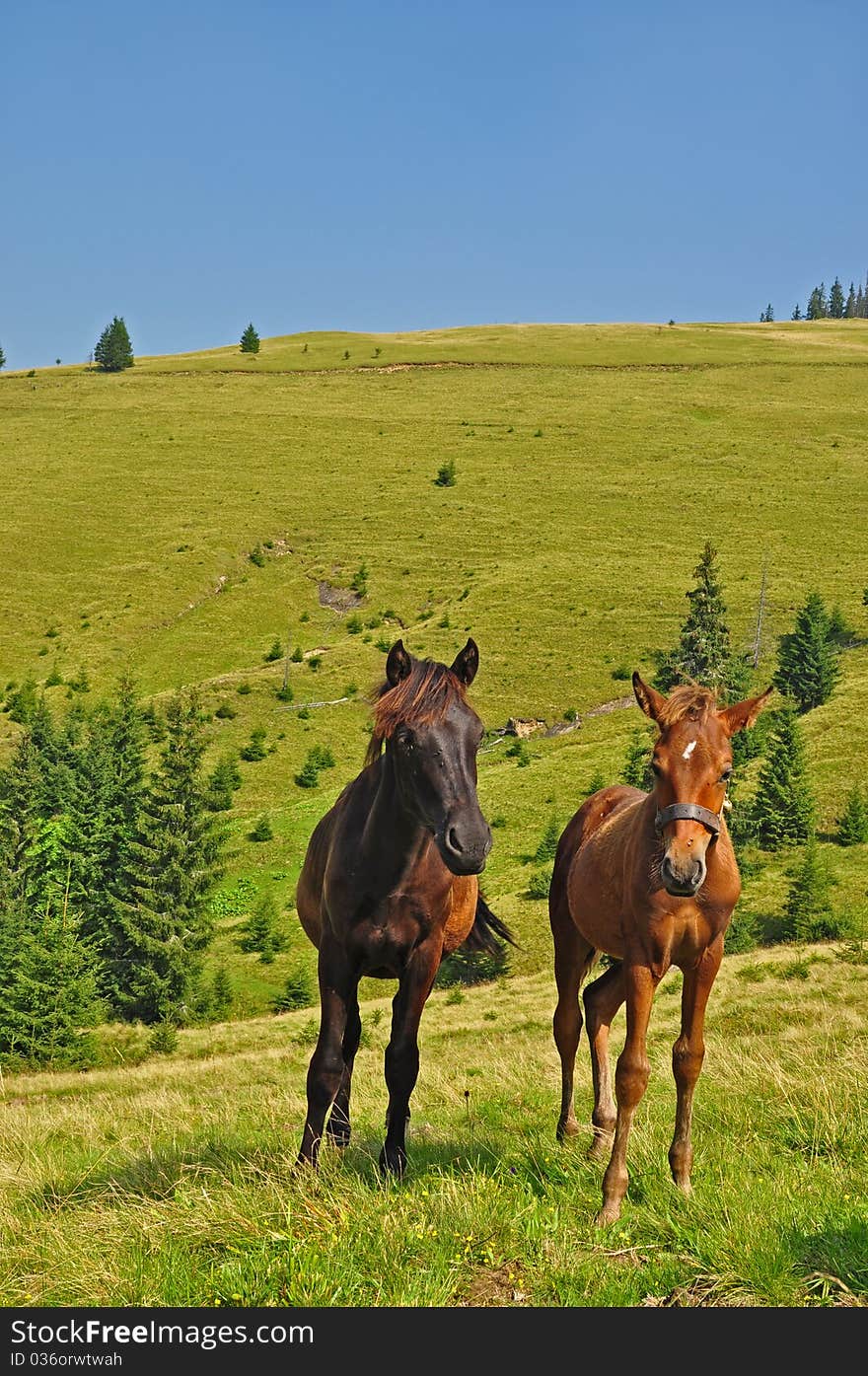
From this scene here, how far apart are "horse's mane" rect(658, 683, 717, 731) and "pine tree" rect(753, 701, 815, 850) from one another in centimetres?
4022

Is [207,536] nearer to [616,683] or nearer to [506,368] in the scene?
[616,683]

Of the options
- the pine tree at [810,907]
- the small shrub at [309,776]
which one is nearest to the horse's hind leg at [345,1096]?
the pine tree at [810,907]

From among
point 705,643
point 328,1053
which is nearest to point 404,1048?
point 328,1053

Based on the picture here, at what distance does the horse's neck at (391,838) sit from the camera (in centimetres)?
648

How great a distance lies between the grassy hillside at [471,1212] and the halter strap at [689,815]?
203 centimetres

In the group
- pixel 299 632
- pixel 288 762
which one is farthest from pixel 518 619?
pixel 288 762

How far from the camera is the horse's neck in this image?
648cm

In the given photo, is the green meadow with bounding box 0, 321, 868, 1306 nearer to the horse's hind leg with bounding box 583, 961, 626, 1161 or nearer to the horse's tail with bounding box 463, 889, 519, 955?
the horse's hind leg with bounding box 583, 961, 626, 1161

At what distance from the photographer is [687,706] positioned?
5.93m

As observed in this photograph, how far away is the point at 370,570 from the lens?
3344 inches

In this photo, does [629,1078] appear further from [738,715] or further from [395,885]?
[738,715]

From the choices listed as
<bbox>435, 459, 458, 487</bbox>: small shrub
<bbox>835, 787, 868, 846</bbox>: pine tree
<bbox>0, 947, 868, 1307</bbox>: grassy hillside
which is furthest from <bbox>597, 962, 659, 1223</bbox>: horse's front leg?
<bbox>435, 459, 458, 487</bbox>: small shrub

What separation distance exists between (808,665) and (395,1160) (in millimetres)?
61497

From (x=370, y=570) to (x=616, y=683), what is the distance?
27.0 metres
